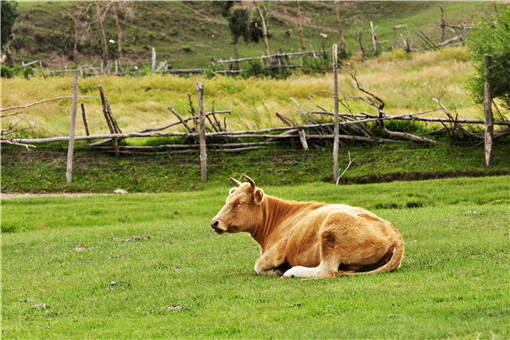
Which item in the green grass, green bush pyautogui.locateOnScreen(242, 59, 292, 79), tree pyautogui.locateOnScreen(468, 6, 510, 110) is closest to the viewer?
the green grass

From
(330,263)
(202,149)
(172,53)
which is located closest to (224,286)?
(330,263)

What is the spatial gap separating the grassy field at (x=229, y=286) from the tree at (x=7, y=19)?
41350 mm

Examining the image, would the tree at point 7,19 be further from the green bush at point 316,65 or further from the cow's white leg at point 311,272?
the cow's white leg at point 311,272

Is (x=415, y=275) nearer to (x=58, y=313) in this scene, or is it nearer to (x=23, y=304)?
(x=58, y=313)

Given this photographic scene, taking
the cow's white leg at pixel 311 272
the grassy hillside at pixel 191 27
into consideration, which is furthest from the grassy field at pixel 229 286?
the grassy hillside at pixel 191 27

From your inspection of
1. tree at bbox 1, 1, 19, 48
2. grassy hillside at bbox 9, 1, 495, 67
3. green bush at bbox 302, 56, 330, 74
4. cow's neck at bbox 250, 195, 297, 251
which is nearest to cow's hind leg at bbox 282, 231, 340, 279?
cow's neck at bbox 250, 195, 297, 251

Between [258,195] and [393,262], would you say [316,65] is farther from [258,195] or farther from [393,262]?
[393,262]

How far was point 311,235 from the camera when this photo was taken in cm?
842

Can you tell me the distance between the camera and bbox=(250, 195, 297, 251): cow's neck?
919cm

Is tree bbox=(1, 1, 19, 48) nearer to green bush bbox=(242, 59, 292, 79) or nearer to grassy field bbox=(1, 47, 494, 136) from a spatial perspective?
grassy field bbox=(1, 47, 494, 136)

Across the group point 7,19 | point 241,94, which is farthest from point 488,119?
point 7,19

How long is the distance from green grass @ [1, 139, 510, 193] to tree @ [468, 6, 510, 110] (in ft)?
6.31

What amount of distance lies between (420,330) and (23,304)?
15.8 ft

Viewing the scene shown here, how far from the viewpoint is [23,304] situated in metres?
8.03
